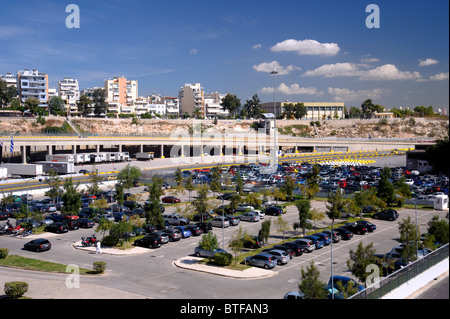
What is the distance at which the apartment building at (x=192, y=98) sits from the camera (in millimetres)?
159250

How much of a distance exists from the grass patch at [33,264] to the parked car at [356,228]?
19.6 meters

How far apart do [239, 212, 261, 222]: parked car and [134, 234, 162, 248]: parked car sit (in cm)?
988

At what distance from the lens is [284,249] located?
84.4 feet

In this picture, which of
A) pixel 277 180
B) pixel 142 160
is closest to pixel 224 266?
pixel 277 180

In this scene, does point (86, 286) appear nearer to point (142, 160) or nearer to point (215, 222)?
point (215, 222)

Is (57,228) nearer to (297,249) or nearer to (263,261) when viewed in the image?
(263,261)

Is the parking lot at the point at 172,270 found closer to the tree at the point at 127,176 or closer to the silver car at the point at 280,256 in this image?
the silver car at the point at 280,256

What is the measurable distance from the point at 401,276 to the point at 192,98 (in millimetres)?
146314

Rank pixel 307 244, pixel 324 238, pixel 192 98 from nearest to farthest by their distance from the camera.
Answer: pixel 307 244
pixel 324 238
pixel 192 98

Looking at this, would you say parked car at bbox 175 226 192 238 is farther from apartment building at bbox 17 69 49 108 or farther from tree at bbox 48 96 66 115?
apartment building at bbox 17 69 49 108

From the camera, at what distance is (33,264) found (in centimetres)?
2503

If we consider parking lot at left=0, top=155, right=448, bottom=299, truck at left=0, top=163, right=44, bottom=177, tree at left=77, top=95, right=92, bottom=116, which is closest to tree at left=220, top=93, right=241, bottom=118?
tree at left=77, top=95, right=92, bottom=116

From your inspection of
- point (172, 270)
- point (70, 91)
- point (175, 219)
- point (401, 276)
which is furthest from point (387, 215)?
point (70, 91)
